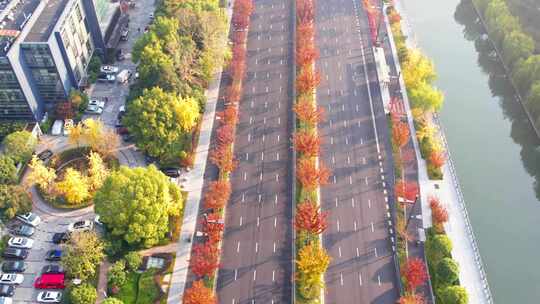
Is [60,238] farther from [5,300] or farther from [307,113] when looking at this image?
[307,113]

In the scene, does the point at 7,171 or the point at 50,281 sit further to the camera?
the point at 7,171

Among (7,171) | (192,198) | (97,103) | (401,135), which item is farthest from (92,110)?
(401,135)

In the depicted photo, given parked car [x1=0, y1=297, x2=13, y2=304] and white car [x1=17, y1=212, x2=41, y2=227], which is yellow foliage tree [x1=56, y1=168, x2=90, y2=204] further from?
parked car [x1=0, y1=297, x2=13, y2=304]

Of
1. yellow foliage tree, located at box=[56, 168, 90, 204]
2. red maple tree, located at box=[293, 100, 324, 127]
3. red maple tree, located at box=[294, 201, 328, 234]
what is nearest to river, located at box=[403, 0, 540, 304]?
red maple tree, located at box=[294, 201, 328, 234]

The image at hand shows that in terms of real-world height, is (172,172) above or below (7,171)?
below

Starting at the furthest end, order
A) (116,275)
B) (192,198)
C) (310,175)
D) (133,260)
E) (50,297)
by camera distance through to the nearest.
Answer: (192,198)
(310,175)
(133,260)
(116,275)
(50,297)

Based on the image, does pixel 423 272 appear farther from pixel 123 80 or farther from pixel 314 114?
pixel 123 80
